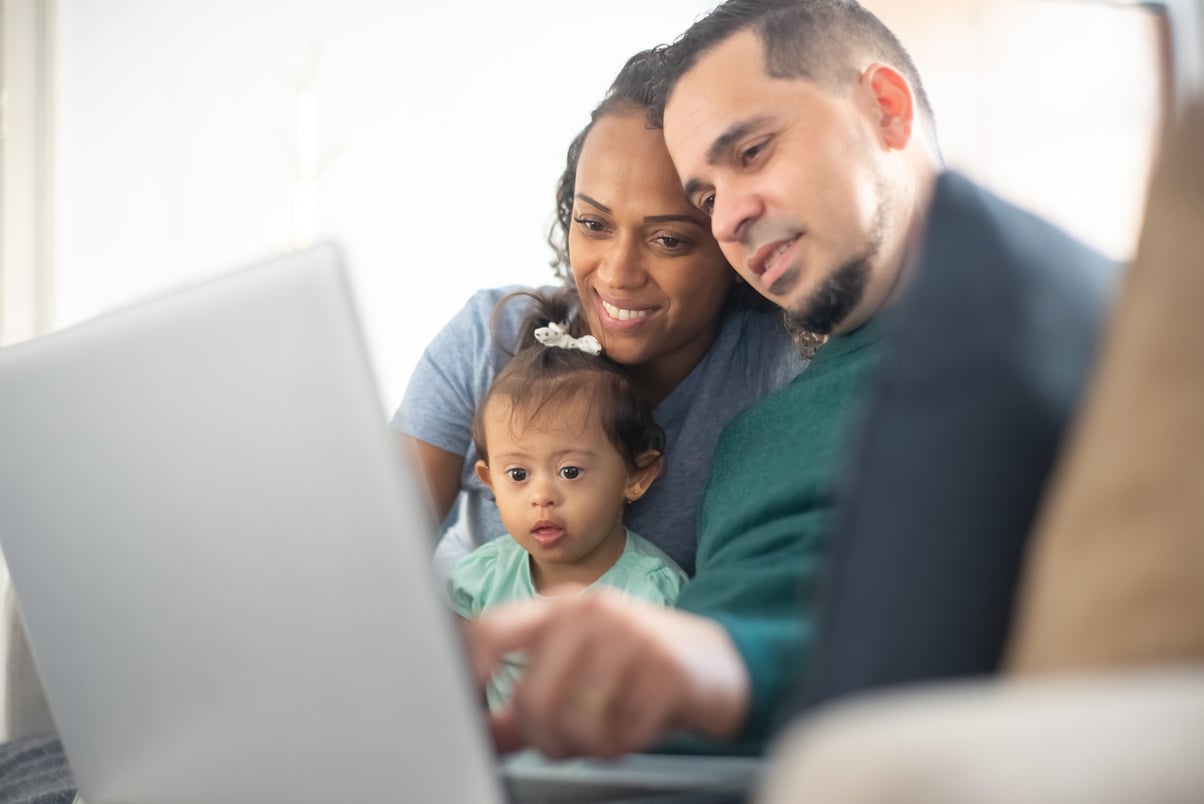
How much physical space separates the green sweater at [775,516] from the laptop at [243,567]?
0.32 feet

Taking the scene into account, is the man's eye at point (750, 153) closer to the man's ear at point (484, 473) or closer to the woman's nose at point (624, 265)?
the woman's nose at point (624, 265)

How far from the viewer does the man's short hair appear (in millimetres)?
1452

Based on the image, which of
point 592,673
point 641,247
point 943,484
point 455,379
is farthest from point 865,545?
point 455,379

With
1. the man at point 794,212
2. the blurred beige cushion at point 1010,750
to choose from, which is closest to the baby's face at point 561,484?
the man at point 794,212

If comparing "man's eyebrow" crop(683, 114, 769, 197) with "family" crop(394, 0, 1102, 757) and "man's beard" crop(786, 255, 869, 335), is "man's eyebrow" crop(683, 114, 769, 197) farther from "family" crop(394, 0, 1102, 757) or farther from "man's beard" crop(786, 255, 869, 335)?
"man's beard" crop(786, 255, 869, 335)

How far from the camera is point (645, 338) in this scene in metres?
1.70

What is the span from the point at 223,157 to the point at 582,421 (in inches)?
106

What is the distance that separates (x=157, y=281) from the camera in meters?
3.67

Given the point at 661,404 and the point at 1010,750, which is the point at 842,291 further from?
the point at 1010,750

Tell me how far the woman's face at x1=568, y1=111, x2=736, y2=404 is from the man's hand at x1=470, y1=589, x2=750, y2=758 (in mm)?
1071

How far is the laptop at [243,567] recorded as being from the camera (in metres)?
0.56

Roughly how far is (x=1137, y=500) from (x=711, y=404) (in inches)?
48.1

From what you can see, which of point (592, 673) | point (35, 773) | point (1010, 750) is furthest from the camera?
point (35, 773)

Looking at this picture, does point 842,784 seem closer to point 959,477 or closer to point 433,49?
point 959,477
